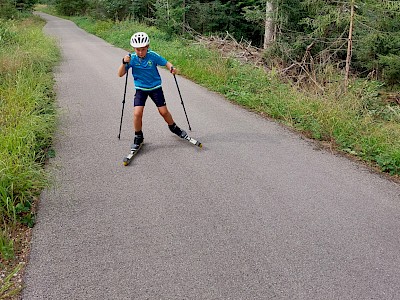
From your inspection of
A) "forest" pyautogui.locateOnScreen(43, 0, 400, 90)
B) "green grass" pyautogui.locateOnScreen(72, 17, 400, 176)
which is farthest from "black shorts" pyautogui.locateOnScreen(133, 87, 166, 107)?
"forest" pyautogui.locateOnScreen(43, 0, 400, 90)

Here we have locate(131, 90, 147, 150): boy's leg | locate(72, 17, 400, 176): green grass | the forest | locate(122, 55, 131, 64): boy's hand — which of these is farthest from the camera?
the forest

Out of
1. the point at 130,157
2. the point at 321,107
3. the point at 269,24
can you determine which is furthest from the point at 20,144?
the point at 269,24

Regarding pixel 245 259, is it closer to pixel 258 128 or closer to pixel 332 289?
pixel 332 289

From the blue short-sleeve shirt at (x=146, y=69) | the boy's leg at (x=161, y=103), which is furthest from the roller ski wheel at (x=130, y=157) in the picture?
the blue short-sleeve shirt at (x=146, y=69)

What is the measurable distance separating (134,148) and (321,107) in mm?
4106

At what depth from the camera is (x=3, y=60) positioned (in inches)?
389

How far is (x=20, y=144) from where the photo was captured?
5285mm

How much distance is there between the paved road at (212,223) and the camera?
311 centimetres

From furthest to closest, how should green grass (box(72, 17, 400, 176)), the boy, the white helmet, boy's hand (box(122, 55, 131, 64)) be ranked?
1. green grass (box(72, 17, 400, 176))
2. the boy
3. boy's hand (box(122, 55, 131, 64))
4. the white helmet

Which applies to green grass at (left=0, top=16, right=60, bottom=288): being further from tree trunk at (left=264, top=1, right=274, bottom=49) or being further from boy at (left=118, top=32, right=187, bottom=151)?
tree trunk at (left=264, top=1, right=274, bottom=49)

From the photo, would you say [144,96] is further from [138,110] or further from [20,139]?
[20,139]

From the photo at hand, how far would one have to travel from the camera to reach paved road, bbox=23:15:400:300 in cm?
311

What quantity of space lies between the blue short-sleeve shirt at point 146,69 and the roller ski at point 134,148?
0.88 m

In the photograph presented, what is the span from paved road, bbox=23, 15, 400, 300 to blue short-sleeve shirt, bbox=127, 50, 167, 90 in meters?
1.13
